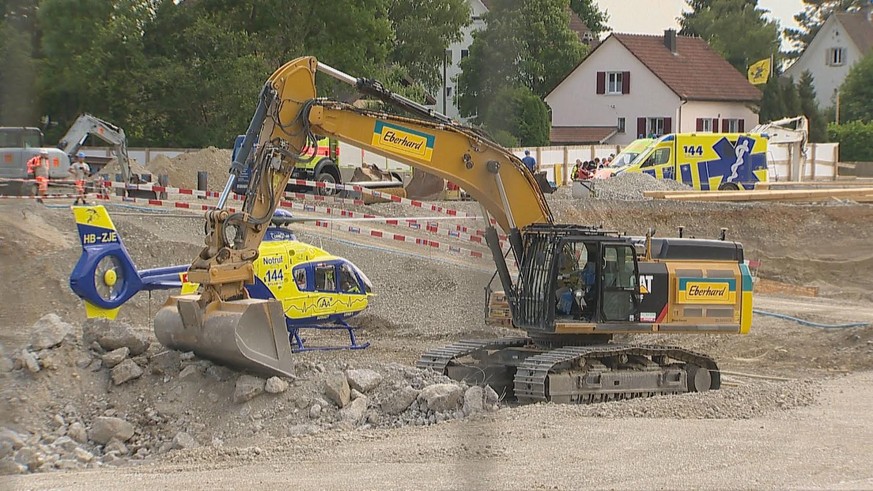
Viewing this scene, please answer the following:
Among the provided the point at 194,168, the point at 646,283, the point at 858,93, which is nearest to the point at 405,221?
the point at 194,168

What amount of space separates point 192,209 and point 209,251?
474 inches

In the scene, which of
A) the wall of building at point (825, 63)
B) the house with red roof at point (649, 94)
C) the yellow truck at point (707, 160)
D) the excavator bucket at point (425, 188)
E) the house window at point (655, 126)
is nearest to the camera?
the house with red roof at point (649, 94)

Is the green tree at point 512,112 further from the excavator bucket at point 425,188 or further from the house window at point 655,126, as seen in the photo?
the house window at point 655,126

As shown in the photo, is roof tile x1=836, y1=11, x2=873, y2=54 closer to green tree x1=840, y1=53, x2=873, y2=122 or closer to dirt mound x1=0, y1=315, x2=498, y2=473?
green tree x1=840, y1=53, x2=873, y2=122

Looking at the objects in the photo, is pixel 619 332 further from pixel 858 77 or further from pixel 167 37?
pixel 858 77

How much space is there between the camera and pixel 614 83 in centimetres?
3039

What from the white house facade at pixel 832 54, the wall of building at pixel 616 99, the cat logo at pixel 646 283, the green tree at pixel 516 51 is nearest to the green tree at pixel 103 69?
the wall of building at pixel 616 99

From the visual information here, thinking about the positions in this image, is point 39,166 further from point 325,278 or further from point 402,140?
point 402,140

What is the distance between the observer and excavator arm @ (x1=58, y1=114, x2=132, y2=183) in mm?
28875

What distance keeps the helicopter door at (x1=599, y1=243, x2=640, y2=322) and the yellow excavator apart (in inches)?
0.5

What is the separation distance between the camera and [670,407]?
38.6 ft

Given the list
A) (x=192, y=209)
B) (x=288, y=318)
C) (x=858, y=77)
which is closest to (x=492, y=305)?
(x=288, y=318)

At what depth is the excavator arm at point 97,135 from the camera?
28875 millimetres

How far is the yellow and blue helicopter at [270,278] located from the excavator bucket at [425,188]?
14.0 m
